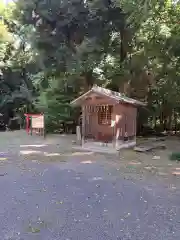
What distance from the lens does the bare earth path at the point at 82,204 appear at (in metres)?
3.17

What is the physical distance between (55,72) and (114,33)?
12.6 ft

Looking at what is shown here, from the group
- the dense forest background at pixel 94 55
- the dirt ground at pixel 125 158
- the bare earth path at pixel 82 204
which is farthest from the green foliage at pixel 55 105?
the bare earth path at pixel 82 204

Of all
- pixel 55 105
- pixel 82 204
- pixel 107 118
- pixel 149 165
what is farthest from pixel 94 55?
pixel 82 204

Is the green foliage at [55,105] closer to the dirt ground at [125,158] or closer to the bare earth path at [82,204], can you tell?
the dirt ground at [125,158]

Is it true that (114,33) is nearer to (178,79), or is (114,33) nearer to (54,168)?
(178,79)

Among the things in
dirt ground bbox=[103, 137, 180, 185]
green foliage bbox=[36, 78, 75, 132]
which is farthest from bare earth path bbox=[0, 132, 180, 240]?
green foliage bbox=[36, 78, 75, 132]

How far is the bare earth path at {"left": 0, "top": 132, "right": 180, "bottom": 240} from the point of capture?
3.17 m

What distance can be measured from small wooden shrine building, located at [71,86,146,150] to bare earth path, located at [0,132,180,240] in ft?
9.69

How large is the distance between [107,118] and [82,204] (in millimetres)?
6799

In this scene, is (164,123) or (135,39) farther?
(164,123)

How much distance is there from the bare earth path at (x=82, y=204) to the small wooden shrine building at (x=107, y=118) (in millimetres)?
2952

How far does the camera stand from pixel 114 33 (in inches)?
549

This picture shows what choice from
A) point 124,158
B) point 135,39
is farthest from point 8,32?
point 124,158

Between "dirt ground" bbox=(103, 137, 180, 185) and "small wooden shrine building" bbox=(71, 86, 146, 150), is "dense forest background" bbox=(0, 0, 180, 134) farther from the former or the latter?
"dirt ground" bbox=(103, 137, 180, 185)
